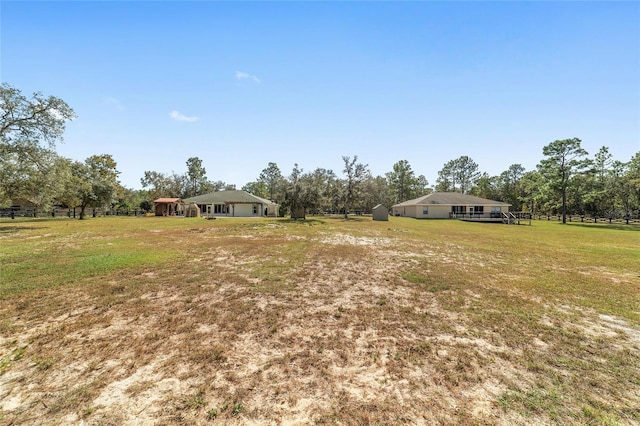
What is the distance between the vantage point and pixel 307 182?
30984 millimetres

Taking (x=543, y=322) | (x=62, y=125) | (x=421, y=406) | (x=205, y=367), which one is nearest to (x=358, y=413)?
(x=421, y=406)

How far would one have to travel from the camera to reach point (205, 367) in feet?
12.1

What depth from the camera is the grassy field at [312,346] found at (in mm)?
3010

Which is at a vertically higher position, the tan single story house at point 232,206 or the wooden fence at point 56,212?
the tan single story house at point 232,206

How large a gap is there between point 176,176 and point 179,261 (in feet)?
207

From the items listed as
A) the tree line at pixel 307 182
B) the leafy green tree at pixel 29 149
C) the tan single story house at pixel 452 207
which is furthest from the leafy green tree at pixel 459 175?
the leafy green tree at pixel 29 149

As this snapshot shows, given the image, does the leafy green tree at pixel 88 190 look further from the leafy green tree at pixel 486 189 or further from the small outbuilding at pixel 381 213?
the leafy green tree at pixel 486 189

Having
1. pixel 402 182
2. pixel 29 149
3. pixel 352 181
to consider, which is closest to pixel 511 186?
pixel 402 182

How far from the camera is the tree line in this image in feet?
65.1

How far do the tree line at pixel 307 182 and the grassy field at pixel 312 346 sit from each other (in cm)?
1764

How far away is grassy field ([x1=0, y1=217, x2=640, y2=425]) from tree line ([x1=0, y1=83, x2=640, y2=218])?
695 inches

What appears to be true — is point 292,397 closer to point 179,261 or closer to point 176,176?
point 179,261

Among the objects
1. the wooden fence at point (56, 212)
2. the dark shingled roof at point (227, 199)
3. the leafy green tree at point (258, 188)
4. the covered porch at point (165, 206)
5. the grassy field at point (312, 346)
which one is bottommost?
the grassy field at point (312, 346)

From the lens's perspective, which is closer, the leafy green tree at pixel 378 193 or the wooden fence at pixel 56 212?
the wooden fence at pixel 56 212
